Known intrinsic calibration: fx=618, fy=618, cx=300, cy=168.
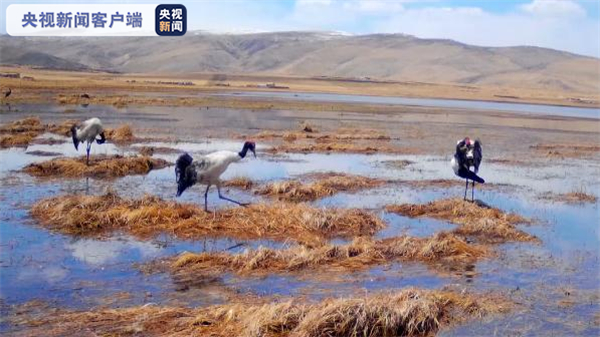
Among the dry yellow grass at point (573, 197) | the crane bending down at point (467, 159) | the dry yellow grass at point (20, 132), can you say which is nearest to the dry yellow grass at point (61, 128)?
the dry yellow grass at point (20, 132)

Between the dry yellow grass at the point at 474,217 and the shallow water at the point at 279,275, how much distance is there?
39 centimetres

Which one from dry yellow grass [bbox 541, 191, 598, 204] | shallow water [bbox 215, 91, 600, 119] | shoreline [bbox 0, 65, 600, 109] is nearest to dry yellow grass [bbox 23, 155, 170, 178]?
dry yellow grass [bbox 541, 191, 598, 204]

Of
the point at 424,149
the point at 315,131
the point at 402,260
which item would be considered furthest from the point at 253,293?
the point at 315,131

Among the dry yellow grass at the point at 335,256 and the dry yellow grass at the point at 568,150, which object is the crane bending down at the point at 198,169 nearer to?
the dry yellow grass at the point at 335,256

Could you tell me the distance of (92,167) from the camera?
18.8 metres

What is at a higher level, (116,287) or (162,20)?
(162,20)

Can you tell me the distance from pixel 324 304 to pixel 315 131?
84.1 ft

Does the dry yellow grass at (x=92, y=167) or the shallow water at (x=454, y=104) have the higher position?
the shallow water at (x=454, y=104)

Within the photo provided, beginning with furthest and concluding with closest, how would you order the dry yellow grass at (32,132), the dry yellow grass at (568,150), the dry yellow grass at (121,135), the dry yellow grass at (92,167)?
the dry yellow grass at (568,150)
the dry yellow grass at (121,135)
the dry yellow grass at (32,132)
the dry yellow grass at (92,167)

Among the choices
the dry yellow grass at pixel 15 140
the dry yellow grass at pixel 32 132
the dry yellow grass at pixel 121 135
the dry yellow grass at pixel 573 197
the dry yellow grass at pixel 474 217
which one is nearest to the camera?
the dry yellow grass at pixel 474 217

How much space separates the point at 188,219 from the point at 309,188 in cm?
457

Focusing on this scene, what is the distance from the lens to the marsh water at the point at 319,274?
8.95 m

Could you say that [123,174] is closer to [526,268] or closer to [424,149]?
[526,268]

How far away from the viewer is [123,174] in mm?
18688
